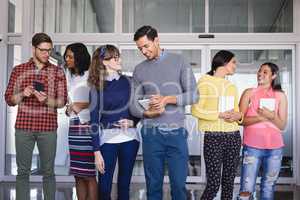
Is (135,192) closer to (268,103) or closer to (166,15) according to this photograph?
(268,103)

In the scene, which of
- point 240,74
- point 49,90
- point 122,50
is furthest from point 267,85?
point 122,50

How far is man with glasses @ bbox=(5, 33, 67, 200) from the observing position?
3.08 metres

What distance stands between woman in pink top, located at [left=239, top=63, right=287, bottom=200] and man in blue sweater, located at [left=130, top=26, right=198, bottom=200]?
823mm

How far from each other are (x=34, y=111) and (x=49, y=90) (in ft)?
0.63

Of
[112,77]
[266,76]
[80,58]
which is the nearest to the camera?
[112,77]

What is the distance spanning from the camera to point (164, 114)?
8.35 ft

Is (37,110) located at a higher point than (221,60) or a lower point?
lower

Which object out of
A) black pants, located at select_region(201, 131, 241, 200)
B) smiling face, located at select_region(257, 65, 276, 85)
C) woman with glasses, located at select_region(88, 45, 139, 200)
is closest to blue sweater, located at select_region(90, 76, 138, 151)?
woman with glasses, located at select_region(88, 45, 139, 200)

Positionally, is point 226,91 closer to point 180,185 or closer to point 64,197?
point 180,185

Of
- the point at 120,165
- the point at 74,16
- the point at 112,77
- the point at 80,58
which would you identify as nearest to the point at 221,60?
the point at 112,77

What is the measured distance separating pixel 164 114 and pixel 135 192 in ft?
8.29

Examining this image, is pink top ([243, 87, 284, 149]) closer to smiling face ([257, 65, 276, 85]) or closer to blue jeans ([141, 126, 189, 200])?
smiling face ([257, 65, 276, 85])

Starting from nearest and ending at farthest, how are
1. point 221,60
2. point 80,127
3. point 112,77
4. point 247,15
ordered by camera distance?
point 112,77
point 80,127
point 221,60
point 247,15

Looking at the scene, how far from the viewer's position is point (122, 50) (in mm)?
5707
